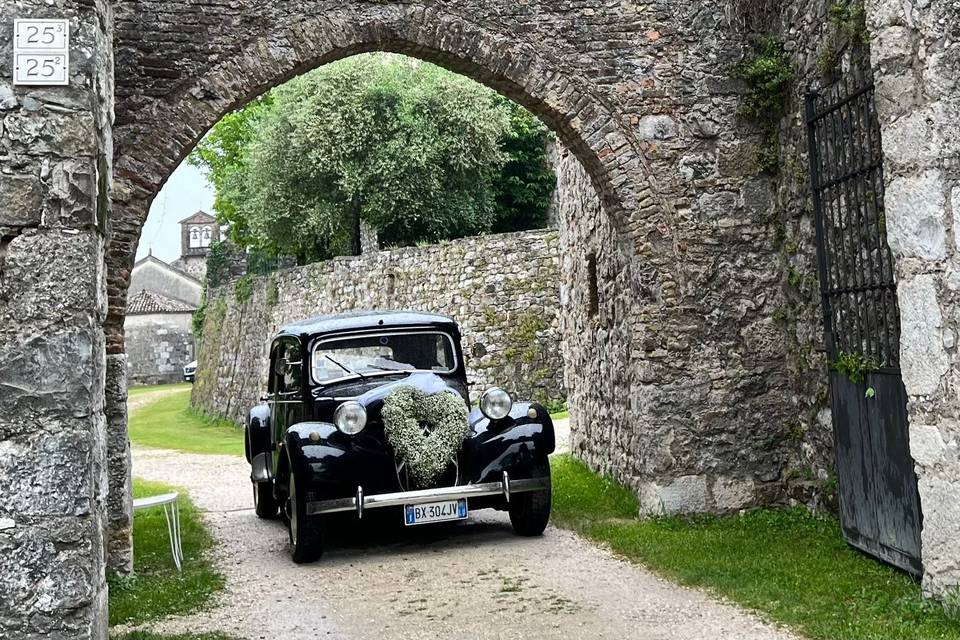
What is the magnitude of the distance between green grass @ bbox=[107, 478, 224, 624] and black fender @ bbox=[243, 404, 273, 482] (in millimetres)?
663

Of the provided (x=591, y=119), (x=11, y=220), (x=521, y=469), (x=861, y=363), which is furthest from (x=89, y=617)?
(x=591, y=119)

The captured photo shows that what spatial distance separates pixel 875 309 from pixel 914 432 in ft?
3.61

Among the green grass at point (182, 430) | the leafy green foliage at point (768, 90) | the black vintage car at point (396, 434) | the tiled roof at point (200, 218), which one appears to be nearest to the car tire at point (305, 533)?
the black vintage car at point (396, 434)

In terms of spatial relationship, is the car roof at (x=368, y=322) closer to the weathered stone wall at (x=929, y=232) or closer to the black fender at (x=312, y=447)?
the black fender at (x=312, y=447)

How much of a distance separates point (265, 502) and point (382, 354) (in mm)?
2110

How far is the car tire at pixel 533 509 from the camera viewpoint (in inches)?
274

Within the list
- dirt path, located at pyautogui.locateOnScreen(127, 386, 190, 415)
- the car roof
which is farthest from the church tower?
the car roof

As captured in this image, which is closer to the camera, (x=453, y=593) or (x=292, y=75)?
(x=453, y=593)

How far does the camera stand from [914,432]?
477 centimetres

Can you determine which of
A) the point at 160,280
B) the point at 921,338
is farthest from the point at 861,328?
the point at 160,280

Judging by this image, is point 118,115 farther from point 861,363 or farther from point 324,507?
point 861,363

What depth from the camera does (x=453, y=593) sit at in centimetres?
557

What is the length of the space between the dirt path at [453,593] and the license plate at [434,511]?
0.25 meters

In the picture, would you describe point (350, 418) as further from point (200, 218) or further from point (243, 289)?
point (200, 218)
